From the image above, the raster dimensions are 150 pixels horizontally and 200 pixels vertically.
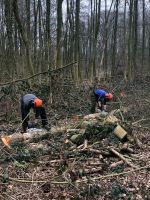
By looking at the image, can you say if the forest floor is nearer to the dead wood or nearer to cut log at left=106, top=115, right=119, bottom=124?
the dead wood

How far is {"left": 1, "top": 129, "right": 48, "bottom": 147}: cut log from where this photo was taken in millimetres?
10604

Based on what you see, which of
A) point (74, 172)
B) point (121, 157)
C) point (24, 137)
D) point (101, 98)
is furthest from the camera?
point (101, 98)

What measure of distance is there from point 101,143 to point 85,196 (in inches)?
112

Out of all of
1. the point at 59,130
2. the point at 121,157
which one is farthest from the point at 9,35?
the point at 121,157

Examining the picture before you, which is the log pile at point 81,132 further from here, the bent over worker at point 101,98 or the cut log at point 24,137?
the bent over worker at point 101,98

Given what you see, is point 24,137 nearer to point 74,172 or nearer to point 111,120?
point 111,120

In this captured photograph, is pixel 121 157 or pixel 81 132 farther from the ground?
pixel 81 132

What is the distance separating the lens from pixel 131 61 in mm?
31719

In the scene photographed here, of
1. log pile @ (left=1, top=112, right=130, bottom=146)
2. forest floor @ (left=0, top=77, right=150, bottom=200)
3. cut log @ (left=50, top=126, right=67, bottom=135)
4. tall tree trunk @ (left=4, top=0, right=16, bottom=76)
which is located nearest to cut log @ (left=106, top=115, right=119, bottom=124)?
log pile @ (left=1, top=112, right=130, bottom=146)

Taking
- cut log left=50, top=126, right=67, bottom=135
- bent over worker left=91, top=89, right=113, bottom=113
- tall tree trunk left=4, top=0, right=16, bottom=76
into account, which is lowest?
cut log left=50, top=126, right=67, bottom=135

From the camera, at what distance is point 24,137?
36.2ft

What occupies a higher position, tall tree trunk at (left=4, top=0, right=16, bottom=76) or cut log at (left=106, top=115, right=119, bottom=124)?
tall tree trunk at (left=4, top=0, right=16, bottom=76)

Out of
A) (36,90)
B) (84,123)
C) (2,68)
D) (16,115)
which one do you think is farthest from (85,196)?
(2,68)

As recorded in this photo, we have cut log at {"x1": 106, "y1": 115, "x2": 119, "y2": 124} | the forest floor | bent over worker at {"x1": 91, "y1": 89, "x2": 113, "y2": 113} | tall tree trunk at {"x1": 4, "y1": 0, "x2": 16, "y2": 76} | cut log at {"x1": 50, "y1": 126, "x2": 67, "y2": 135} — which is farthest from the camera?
tall tree trunk at {"x1": 4, "y1": 0, "x2": 16, "y2": 76}
